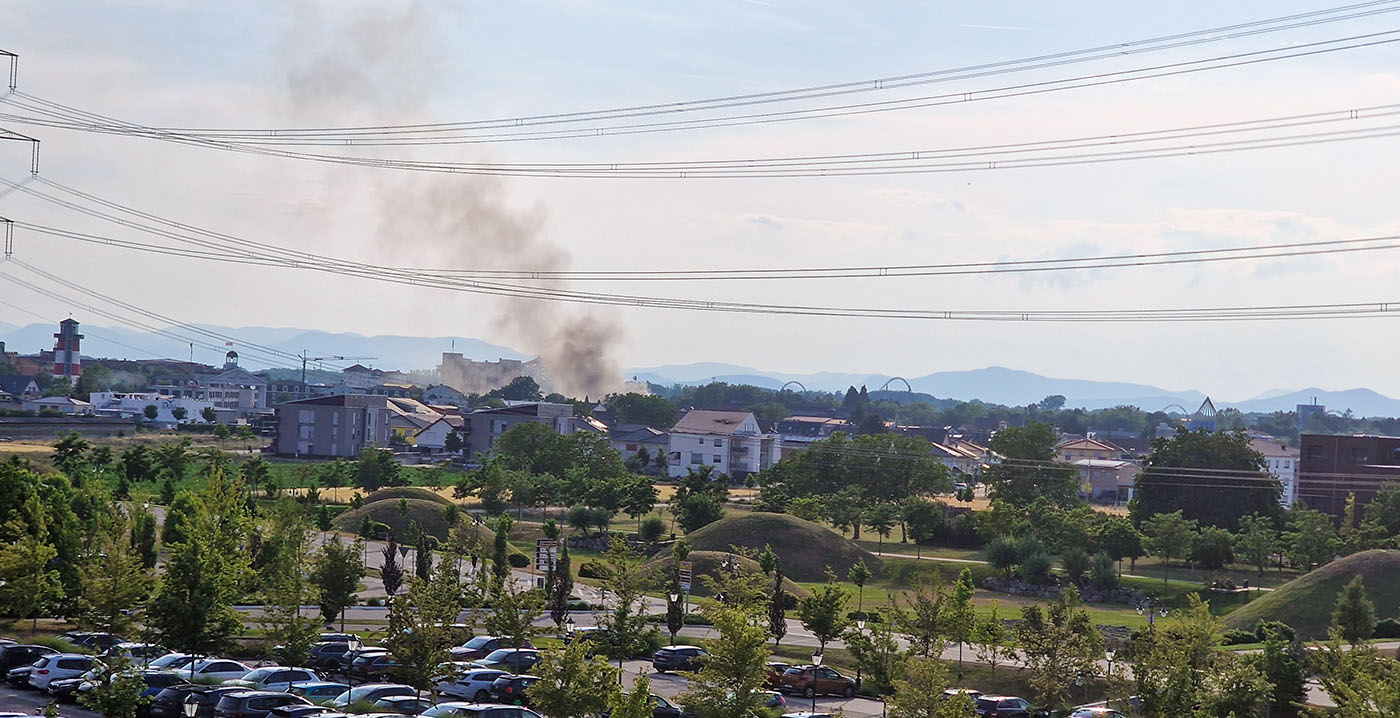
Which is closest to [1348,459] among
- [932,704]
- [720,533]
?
[720,533]

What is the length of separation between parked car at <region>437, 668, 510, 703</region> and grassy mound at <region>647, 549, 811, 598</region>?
20297 mm

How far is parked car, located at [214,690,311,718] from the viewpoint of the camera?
2705 cm

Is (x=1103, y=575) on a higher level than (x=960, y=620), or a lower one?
lower

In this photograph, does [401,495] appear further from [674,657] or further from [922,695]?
[922,695]

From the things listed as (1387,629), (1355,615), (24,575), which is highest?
(24,575)

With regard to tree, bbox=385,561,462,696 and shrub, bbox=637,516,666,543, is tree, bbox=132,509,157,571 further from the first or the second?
shrub, bbox=637,516,666,543

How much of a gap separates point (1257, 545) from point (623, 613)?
41116mm

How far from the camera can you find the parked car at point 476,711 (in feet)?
89.8

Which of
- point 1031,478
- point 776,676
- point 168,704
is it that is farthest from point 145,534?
point 1031,478

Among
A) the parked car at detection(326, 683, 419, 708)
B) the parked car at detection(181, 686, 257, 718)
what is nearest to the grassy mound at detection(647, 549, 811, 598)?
the parked car at detection(326, 683, 419, 708)

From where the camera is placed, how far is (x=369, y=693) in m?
29.5

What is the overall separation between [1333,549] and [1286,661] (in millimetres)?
36162

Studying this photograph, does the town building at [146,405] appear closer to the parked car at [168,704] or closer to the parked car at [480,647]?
the parked car at [480,647]

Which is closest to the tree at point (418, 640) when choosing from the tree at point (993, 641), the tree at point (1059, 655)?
the tree at point (1059, 655)
